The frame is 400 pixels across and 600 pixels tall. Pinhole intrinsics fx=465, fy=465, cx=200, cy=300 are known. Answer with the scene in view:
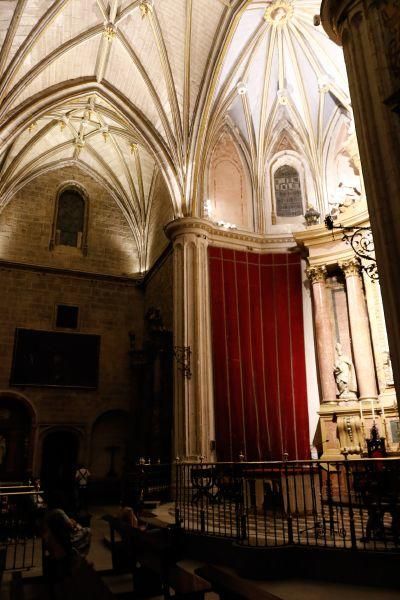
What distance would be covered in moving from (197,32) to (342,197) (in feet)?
22.4

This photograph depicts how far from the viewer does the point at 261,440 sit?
42.9 ft

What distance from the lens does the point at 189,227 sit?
46.7 feet

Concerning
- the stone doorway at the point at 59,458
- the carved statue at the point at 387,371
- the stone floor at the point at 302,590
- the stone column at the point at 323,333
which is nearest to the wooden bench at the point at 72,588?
the stone floor at the point at 302,590

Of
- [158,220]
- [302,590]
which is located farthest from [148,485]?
[158,220]

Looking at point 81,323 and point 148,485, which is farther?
point 81,323

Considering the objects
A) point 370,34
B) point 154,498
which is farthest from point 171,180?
point 370,34

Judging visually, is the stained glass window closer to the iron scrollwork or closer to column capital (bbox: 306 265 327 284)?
column capital (bbox: 306 265 327 284)

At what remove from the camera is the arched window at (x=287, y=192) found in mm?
16109

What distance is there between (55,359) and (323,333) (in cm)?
961

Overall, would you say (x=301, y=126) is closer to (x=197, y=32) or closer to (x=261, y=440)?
(x=197, y=32)

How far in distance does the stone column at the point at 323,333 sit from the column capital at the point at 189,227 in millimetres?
3454

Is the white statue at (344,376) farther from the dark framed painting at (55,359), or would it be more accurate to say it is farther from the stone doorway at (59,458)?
the stone doorway at (59,458)

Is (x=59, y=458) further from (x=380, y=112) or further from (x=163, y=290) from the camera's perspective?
(x=380, y=112)

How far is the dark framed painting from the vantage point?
16.4 metres
